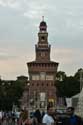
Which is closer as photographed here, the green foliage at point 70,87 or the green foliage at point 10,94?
the green foliage at point 10,94

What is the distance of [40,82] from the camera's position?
175125 millimetres

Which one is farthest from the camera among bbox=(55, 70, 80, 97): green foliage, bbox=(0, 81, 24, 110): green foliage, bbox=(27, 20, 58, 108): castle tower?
bbox=(27, 20, 58, 108): castle tower

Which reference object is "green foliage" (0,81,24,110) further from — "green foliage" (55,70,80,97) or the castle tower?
"green foliage" (55,70,80,97)

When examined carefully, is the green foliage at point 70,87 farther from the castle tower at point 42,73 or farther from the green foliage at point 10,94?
the castle tower at point 42,73

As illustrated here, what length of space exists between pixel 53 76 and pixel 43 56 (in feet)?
22.3

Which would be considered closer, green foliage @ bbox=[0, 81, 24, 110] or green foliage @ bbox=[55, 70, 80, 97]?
green foliage @ bbox=[0, 81, 24, 110]

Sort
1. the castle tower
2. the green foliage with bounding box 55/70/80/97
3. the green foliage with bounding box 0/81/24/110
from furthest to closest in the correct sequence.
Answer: the castle tower → the green foliage with bounding box 55/70/80/97 → the green foliage with bounding box 0/81/24/110

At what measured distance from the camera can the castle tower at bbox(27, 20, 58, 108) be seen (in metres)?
174

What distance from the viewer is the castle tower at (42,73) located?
174 m

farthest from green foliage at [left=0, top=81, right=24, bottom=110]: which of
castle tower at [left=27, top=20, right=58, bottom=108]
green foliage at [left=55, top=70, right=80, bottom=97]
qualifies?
green foliage at [left=55, top=70, right=80, bottom=97]

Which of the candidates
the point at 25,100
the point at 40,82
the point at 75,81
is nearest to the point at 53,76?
the point at 40,82

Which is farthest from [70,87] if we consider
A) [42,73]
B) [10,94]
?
[42,73]

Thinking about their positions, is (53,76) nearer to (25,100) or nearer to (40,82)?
(40,82)

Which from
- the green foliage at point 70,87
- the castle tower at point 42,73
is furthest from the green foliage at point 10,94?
the green foliage at point 70,87
